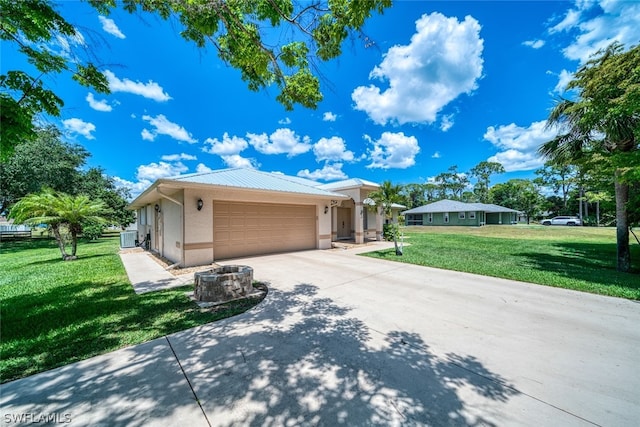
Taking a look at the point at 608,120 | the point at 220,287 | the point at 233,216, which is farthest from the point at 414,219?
Answer: the point at 220,287

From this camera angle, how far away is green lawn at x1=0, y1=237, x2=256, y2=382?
2.90m

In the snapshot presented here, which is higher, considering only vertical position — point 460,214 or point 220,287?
point 460,214

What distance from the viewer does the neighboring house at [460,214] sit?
30.9 m

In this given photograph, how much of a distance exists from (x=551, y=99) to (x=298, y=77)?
10150mm

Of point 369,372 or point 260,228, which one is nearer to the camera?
point 369,372

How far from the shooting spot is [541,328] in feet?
11.9

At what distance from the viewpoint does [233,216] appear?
961 cm

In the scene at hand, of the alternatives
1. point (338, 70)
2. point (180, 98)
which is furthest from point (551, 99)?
point (180, 98)

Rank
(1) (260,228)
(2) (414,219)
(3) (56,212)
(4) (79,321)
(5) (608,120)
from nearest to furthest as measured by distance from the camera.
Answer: (4) (79,321), (5) (608,120), (3) (56,212), (1) (260,228), (2) (414,219)

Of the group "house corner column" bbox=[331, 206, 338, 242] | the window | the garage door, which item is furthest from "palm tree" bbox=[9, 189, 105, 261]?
the window

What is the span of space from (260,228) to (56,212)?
753 cm

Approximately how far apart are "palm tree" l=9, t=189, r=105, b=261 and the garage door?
5.13 metres

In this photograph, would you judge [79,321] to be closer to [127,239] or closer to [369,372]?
[369,372]

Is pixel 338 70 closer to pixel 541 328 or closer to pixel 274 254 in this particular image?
pixel 541 328
